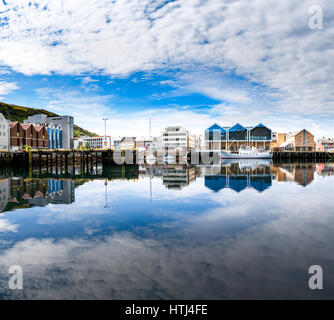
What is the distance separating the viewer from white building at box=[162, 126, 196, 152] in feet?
399

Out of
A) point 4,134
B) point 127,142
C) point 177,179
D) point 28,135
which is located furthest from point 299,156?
point 127,142

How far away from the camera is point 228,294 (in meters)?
5.42

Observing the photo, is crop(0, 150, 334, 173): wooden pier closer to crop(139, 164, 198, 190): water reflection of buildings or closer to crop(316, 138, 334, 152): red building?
crop(139, 164, 198, 190): water reflection of buildings

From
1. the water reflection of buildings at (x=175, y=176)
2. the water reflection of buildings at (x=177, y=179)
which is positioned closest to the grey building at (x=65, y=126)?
the water reflection of buildings at (x=175, y=176)

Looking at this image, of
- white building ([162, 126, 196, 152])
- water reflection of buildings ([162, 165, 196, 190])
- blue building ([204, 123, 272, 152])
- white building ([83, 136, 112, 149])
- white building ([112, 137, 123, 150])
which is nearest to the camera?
water reflection of buildings ([162, 165, 196, 190])

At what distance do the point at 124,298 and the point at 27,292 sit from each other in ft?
7.83

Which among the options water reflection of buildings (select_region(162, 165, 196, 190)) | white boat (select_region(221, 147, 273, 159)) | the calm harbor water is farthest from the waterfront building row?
white boat (select_region(221, 147, 273, 159))

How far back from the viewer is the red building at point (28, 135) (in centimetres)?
7000

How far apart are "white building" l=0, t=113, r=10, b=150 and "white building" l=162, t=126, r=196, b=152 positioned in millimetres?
69796

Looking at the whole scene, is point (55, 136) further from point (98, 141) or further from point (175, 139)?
point (98, 141)

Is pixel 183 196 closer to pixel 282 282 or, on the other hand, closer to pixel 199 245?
pixel 199 245

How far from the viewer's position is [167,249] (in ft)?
26.5

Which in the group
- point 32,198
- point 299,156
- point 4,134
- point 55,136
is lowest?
point 32,198

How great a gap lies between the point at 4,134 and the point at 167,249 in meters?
74.2
